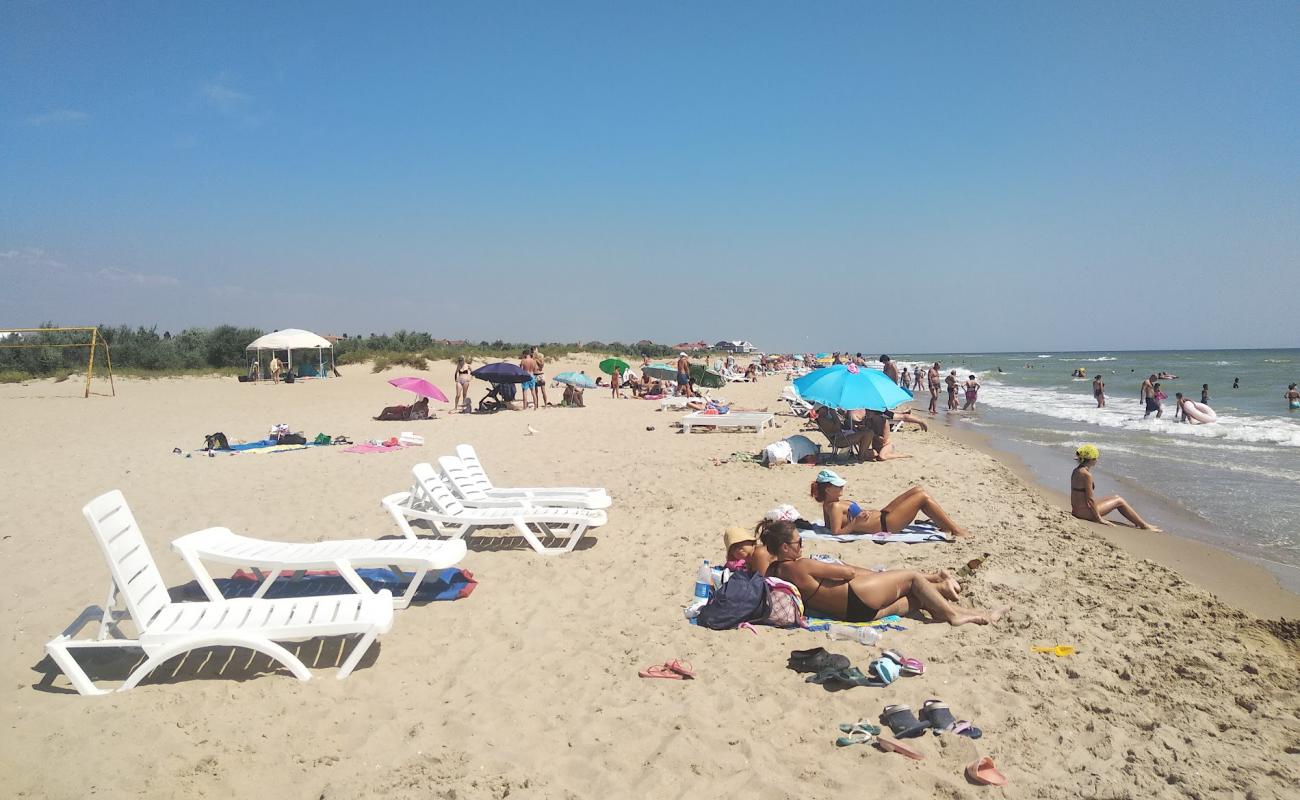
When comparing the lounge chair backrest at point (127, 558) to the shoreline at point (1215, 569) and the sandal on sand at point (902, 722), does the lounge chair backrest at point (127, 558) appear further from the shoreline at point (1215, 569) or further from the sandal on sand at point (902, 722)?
the shoreline at point (1215, 569)

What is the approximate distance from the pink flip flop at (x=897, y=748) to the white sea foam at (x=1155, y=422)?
15.9 m

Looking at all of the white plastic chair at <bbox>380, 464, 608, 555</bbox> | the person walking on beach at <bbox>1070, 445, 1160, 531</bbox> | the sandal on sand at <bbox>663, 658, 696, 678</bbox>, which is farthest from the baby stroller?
the sandal on sand at <bbox>663, 658, 696, 678</bbox>

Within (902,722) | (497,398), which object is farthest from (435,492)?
(497,398)

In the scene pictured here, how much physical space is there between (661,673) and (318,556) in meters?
2.40

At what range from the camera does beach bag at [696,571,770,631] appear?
445 cm

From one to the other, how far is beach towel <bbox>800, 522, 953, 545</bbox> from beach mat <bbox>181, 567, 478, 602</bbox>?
303cm

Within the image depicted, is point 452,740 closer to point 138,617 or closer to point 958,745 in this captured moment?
point 138,617

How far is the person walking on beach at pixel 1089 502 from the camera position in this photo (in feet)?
24.9

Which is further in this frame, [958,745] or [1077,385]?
[1077,385]

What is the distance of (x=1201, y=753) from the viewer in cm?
309

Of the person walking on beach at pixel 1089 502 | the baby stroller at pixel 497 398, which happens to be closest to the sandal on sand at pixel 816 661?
the person walking on beach at pixel 1089 502

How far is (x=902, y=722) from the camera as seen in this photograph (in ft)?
10.7

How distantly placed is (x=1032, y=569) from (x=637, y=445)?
7.57m

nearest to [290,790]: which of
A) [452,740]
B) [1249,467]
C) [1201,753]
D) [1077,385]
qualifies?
[452,740]
